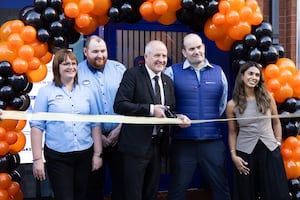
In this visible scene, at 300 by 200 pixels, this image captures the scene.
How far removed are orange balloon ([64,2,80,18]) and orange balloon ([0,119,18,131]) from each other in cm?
115

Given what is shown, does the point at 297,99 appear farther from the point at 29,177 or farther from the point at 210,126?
the point at 29,177

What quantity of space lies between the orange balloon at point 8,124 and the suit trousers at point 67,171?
2.10ft

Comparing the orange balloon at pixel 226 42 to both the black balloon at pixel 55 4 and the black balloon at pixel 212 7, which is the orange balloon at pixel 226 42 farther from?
the black balloon at pixel 55 4

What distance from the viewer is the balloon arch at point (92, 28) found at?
4.32m

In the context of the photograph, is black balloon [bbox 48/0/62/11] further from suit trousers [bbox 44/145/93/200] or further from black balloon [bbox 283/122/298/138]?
black balloon [bbox 283/122/298/138]

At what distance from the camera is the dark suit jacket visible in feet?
13.1

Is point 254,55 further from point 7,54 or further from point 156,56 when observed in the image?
point 7,54

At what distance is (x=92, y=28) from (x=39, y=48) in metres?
0.58

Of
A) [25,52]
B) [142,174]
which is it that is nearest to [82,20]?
[25,52]

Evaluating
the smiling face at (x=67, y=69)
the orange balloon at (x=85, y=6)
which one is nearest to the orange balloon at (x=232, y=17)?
the orange balloon at (x=85, y=6)

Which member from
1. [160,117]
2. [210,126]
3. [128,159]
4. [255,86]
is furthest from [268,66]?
[128,159]

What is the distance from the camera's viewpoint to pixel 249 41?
182 inches

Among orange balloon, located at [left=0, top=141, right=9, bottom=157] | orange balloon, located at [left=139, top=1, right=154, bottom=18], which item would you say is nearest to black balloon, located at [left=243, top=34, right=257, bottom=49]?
orange balloon, located at [left=139, top=1, right=154, bottom=18]

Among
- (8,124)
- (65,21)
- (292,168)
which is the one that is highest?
(65,21)
